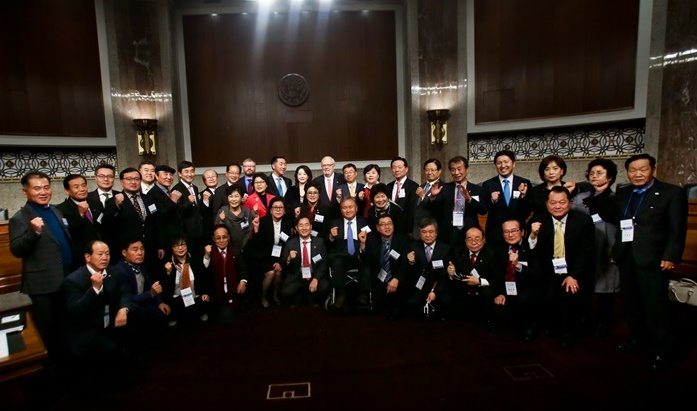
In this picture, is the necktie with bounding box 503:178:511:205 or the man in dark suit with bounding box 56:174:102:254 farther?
the necktie with bounding box 503:178:511:205

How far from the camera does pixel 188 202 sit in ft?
14.8

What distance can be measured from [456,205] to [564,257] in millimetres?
1138

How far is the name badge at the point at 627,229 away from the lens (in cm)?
295

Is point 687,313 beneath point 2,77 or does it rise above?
beneath

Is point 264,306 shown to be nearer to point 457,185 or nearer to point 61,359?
point 61,359

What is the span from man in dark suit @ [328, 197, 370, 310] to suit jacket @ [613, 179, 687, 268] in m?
2.34

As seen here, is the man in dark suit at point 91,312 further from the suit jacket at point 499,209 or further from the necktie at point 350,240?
the suit jacket at point 499,209

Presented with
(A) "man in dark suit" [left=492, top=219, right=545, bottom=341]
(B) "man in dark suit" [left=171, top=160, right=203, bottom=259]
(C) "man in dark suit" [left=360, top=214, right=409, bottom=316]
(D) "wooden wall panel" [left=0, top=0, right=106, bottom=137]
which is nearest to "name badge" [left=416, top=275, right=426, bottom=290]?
(C) "man in dark suit" [left=360, top=214, right=409, bottom=316]

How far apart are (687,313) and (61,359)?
520 cm

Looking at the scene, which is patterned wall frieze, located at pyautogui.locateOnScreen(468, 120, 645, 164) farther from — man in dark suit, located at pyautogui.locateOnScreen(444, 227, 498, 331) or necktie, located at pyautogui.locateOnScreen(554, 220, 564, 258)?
man in dark suit, located at pyautogui.locateOnScreen(444, 227, 498, 331)

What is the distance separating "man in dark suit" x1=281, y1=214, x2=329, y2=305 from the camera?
435 centimetres

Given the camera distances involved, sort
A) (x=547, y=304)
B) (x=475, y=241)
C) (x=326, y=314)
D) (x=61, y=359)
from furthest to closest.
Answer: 1. (x=326, y=314)
2. (x=475, y=241)
3. (x=547, y=304)
4. (x=61, y=359)

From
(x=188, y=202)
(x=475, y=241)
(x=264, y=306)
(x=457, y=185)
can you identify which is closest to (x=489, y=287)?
(x=475, y=241)

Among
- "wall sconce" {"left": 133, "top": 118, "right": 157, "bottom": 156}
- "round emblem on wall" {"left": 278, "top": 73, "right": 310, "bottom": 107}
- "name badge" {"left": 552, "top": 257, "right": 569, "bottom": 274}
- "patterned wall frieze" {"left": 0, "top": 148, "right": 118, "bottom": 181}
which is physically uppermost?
"round emblem on wall" {"left": 278, "top": 73, "right": 310, "bottom": 107}
